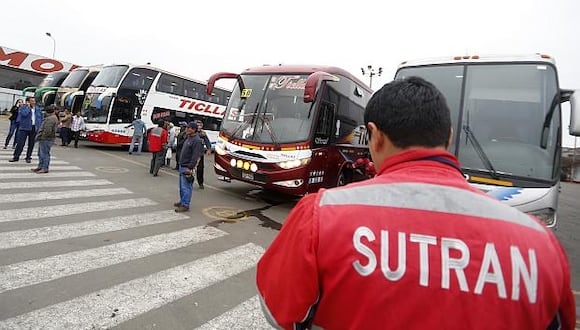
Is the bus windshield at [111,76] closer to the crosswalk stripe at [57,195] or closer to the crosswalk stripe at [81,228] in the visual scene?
the crosswalk stripe at [57,195]

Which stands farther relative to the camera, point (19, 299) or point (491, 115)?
point (491, 115)

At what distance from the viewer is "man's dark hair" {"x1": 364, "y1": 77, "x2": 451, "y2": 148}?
127cm

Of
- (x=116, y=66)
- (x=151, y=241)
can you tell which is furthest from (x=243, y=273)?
(x=116, y=66)

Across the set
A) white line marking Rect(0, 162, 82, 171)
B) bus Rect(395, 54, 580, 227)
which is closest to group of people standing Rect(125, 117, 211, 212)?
white line marking Rect(0, 162, 82, 171)

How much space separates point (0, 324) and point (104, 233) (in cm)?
250

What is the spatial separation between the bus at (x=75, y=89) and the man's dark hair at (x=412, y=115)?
19203mm

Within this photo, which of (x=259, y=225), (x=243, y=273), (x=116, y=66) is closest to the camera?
(x=243, y=273)

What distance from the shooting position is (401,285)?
1.01 meters

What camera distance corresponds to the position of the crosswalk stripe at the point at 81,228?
468 cm

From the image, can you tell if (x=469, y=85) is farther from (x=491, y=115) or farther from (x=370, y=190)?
(x=370, y=190)

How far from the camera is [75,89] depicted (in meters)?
17.7

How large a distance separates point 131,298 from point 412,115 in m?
3.34

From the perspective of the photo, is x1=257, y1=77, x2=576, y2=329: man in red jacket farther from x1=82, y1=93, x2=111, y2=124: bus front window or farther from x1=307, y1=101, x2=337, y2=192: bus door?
x1=82, y1=93, x2=111, y2=124: bus front window

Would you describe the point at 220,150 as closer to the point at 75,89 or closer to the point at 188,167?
the point at 188,167
